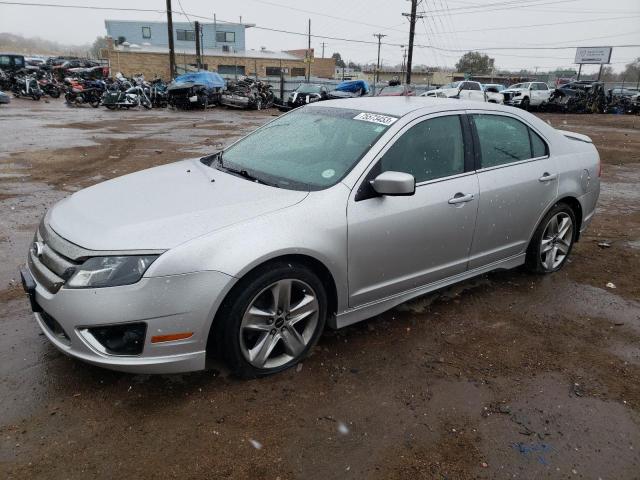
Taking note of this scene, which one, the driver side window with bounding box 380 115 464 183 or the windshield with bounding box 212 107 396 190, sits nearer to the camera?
the windshield with bounding box 212 107 396 190

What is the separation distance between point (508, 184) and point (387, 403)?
2038 mm

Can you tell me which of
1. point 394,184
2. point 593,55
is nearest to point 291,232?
point 394,184

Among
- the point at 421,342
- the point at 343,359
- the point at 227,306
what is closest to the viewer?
the point at 227,306

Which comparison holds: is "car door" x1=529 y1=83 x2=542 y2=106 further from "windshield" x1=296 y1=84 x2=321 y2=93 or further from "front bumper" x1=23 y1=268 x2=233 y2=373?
"front bumper" x1=23 y1=268 x2=233 y2=373

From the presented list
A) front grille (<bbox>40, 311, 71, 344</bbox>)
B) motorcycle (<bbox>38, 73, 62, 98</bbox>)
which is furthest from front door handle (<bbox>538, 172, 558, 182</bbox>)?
motorcycle (<bbox>38, 73, 62, 98</bbox>)

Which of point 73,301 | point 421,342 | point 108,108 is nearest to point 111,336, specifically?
point 73,301

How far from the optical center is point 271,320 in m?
2.85

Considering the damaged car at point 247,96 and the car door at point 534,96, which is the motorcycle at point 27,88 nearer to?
the damaged car at point 247,96

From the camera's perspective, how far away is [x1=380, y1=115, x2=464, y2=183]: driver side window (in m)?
3.31

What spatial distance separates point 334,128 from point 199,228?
1.44 metres

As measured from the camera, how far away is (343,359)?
3.18m

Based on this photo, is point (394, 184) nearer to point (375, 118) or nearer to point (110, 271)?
point (375, 118)

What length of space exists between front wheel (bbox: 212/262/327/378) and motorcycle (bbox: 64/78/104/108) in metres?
23.8

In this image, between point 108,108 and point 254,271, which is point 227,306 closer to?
point 254,271
